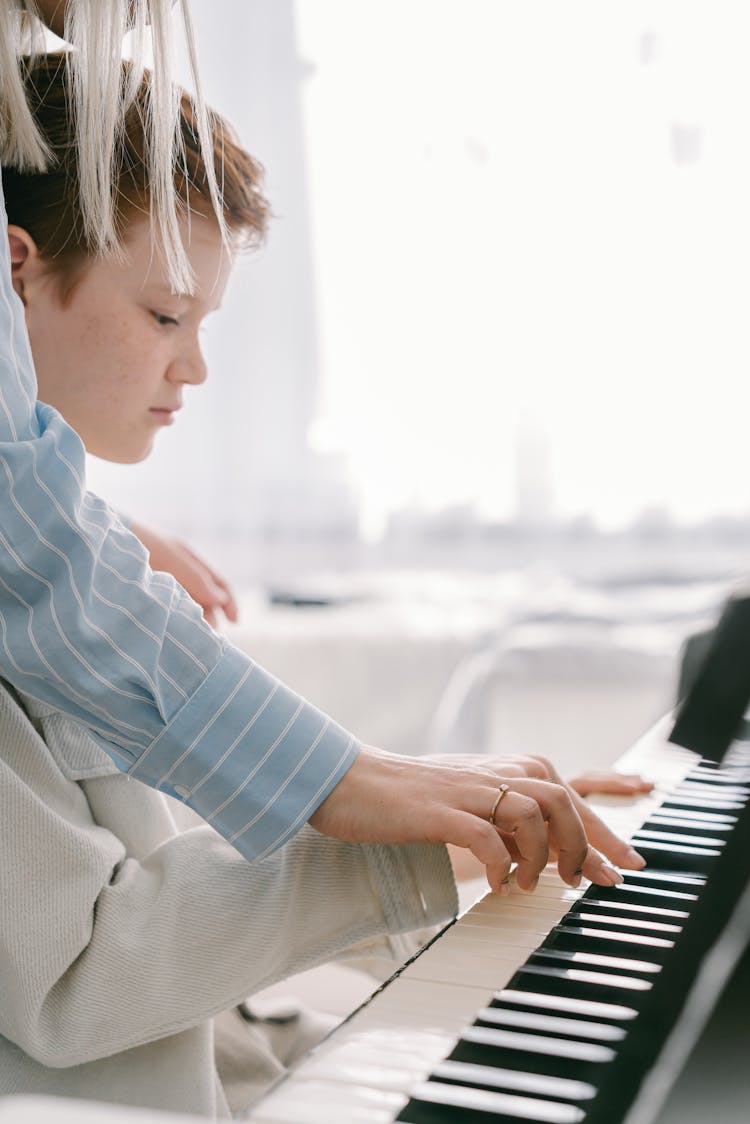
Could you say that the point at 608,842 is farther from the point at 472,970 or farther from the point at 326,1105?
the point at 326,1105

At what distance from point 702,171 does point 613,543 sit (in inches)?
41.3

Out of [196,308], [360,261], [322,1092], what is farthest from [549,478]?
[322,1092]

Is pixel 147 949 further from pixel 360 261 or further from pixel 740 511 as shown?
pixel 360 261

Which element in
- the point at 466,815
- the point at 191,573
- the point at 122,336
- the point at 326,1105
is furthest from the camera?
the point at 191,573

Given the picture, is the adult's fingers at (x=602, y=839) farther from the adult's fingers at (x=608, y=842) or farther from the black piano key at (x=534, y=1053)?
the black piano key at (x=534, y=1053)

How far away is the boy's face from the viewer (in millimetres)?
1050

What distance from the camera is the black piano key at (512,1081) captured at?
0.51 m

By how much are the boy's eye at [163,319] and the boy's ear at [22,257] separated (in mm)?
102

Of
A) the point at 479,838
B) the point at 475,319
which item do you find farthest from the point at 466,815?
the point at 475,319

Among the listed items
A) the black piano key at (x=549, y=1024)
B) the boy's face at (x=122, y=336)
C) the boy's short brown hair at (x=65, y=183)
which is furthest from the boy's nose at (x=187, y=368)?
the black piano key at (x=549, y=1024)

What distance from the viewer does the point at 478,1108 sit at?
50 cm

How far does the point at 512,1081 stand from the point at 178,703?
0.30 metres

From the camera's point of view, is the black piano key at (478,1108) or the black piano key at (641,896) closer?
the black piano key at (478,1108)

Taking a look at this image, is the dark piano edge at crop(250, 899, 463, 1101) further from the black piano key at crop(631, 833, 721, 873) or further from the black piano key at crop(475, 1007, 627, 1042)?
the black piano key at crop(631, 833, 721, 873)
